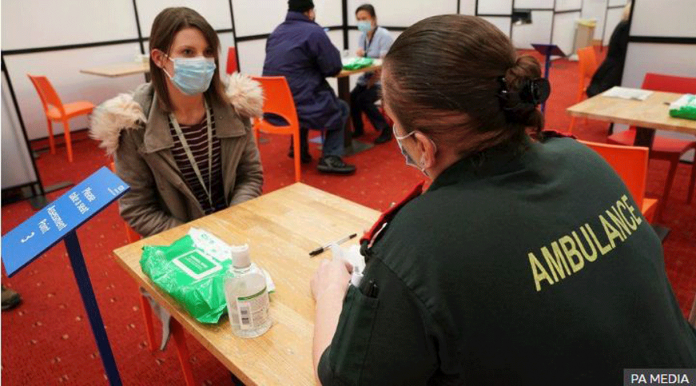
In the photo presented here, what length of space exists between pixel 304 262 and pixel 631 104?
7.80ft

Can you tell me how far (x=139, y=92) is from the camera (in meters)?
1.68

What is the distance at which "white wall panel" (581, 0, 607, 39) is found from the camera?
30.1 ft

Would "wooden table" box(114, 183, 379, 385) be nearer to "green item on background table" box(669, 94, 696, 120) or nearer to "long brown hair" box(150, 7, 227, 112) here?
"long brown hair" box(150, 7, 227, 112)

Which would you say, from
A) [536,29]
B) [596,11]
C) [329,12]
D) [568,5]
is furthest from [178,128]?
[596,11]

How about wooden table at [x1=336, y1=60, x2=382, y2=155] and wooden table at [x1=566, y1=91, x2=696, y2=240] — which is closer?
wooden table at [x1=566, y1=91, x2=696, y2=240]

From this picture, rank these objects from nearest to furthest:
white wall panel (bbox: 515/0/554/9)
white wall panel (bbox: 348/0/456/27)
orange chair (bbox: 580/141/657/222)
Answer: orange chair (bbox: 580/141/657/222), white wall panel (bbox: 348/0/456/27), white wall panel (bbox: 515/0/554/9)

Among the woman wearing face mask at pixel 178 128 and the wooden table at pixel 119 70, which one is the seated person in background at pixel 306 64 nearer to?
the wooden table at pixel 119 70

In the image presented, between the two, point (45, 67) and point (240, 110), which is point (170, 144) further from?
point (45, 67)

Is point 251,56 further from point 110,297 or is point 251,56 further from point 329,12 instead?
point 110,297

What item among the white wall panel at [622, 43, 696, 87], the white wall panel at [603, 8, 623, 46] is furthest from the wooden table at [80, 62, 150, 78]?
the white wall panel at [603, 8, 623, 46]

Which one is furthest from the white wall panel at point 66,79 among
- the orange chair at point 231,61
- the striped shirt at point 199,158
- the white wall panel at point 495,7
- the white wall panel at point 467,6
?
the white wall panel at point 495,7

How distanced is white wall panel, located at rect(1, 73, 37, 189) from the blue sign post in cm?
303

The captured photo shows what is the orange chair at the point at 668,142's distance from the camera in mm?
2803

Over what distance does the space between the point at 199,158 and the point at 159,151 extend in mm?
165
